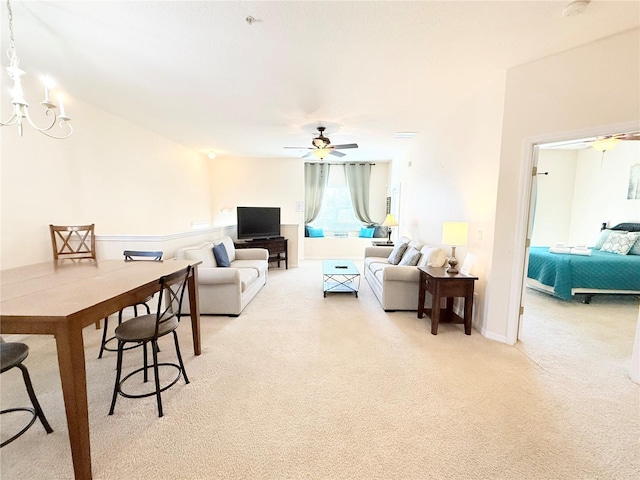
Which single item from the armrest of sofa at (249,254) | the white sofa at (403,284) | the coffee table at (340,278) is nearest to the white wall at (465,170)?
the white sofa at (403,284)

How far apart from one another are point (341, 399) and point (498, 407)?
112 centimetres

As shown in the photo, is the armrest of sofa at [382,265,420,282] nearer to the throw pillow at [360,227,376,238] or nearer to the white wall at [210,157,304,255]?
the white wall at [210,157,304,255]

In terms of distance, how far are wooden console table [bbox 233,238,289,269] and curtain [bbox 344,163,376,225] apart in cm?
268

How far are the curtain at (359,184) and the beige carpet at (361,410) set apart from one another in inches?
210

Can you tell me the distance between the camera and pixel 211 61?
252 centimetres

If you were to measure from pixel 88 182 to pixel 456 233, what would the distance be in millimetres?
4778

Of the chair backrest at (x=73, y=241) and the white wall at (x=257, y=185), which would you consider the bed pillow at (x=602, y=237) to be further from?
the chair backrest at (x=73, y=241)

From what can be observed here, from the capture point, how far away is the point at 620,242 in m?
4.46

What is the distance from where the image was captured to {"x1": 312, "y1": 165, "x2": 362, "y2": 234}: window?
8.27 m

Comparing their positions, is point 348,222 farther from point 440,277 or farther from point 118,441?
point 118,441

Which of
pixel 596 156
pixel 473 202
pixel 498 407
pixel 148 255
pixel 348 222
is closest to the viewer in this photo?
pixel 498 407

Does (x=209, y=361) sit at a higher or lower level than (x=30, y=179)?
lower

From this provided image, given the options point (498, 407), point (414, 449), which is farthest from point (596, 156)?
point (414, 449)

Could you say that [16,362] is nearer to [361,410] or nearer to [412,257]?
[361,410]
